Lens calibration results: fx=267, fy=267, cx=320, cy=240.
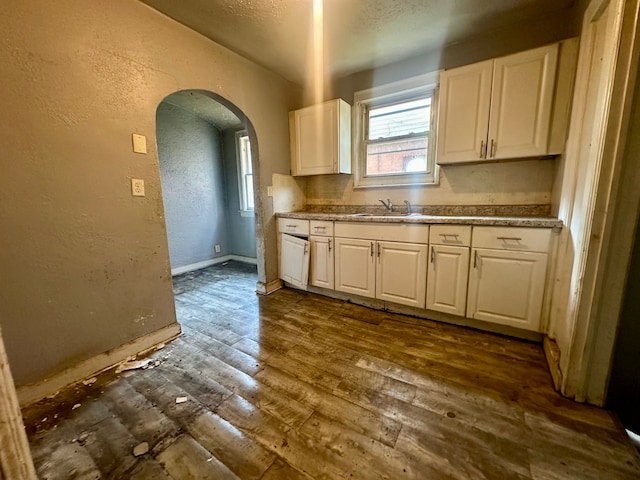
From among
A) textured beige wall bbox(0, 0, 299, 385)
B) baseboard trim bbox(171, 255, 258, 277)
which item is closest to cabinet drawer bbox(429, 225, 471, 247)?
textured beige wall bbox(0, 0, 299, 385)

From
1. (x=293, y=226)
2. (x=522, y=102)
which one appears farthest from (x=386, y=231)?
(x=522, y=102)

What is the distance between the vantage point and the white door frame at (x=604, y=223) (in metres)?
1.21

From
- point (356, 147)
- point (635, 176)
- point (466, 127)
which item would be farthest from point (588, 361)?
point (356, 147)

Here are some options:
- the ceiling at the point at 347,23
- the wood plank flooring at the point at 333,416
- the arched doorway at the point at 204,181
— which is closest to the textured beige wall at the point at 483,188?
the ceiling at the point at 347,23

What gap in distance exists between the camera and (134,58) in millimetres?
1816

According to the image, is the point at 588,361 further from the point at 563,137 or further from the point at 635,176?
the point at 563,137

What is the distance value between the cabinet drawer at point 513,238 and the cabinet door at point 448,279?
0.14 meters

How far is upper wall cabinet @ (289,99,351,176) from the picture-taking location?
287cm

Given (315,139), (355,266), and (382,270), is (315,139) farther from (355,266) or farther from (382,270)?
(382,270)

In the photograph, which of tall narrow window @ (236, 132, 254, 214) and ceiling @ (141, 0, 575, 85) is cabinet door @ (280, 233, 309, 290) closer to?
tall narrow window @ (236, 132, 254, 214)

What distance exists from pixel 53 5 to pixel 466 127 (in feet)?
9.24

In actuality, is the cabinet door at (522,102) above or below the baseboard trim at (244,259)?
above

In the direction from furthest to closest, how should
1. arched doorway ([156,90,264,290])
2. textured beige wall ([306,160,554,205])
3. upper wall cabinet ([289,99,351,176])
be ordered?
arched doorway ([156,90,264,290]) → upper wall cabinet ([289,99,351,176]) → textured beige wall ([306,160,554,205])

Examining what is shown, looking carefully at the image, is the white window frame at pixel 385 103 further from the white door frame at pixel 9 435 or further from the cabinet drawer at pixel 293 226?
the white door frame at pixel 9 435
